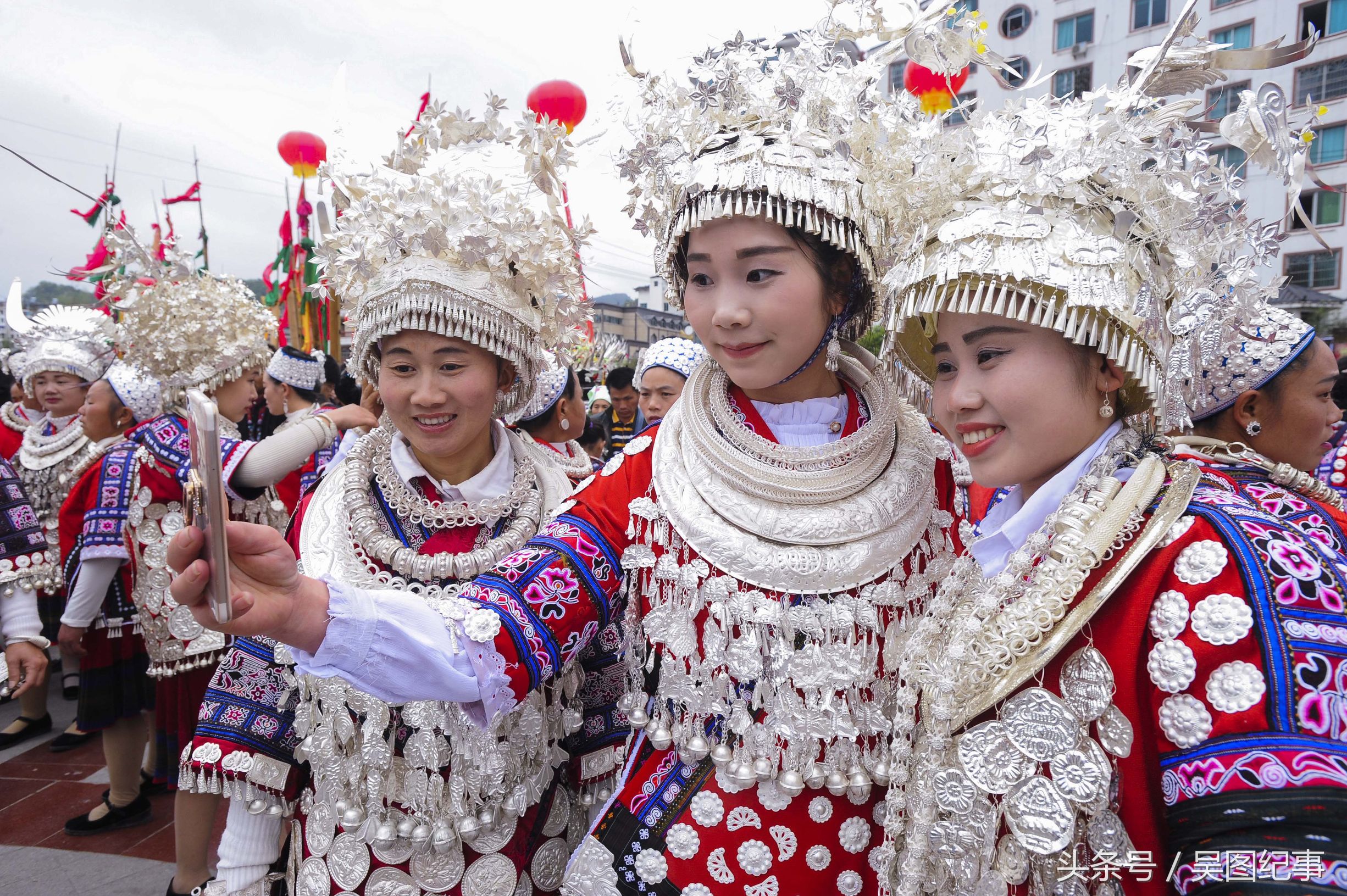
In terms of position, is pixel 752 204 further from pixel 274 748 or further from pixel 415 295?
pixel 274 748

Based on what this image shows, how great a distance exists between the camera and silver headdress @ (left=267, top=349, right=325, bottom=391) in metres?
5.25

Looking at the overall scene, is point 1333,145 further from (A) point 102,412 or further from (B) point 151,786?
(B) point 151,786

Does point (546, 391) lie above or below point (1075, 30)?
below

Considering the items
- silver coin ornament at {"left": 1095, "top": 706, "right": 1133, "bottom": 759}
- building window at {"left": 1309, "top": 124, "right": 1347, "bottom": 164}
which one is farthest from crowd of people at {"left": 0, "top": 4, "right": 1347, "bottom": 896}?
building window at {"left": 1309, "top": 124, "right": 1347, "bottom": 164}

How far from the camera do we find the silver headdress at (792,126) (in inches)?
64.1

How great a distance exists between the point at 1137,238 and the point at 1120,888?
99 cm

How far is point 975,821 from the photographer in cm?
127

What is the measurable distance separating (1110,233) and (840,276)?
0.55 meters

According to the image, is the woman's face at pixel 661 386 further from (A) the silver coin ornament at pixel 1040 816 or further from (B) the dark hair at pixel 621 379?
(A) the silver coin ornament at pixel 1040 816

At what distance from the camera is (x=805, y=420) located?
1841 mm

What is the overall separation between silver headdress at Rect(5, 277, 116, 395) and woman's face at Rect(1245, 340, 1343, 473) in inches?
253

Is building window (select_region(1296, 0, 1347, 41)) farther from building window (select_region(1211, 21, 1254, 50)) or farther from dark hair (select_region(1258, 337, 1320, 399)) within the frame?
dark hair (select_region(1258, 337, 1320, 399))

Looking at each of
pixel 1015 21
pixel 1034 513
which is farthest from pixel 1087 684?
pixel 1015 21

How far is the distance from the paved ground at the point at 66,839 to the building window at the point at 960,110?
13.7 ft
